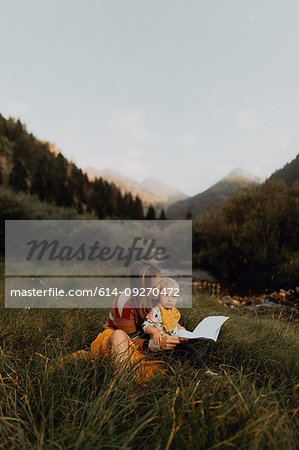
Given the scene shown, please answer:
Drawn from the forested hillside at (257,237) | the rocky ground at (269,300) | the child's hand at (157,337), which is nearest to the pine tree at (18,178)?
the forested hillside at (257,237)

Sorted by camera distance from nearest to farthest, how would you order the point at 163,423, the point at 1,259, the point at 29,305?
1. the point at 163,423
2. the point at 29,305
3. the point at 1,259

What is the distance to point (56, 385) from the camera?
1.43 meters

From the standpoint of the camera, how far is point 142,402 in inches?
50.5

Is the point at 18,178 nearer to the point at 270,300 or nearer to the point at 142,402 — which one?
the point at 270,300

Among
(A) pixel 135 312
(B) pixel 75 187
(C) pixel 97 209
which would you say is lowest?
(A) pixel 135 312

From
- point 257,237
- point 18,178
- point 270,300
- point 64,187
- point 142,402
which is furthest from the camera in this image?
point 18,178

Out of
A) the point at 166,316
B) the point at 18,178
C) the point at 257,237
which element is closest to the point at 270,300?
the point at 257,237

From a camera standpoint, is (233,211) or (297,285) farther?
(233,211)

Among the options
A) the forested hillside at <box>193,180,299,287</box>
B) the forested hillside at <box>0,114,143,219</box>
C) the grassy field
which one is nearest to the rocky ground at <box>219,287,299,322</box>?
the forested hillside at <box>193,180,299,287</box>

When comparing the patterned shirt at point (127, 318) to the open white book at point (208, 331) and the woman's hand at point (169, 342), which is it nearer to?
the woman's hand at point (169, 342)

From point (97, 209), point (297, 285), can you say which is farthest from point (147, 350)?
point (97, 209)

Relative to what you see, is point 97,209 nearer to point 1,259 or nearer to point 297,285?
point 1,259

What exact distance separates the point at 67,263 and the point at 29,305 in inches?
215

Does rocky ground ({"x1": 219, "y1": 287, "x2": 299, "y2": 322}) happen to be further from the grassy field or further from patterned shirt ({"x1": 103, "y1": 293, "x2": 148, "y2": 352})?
patterned shirt ({"x1": 103, "y1": 293, "x2": 148, "y2": 352})
